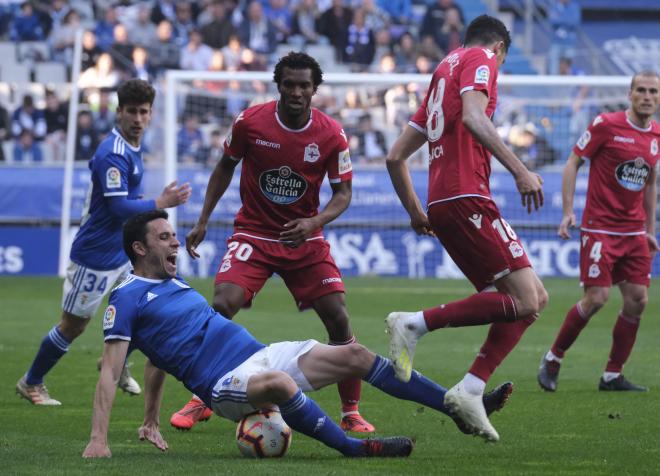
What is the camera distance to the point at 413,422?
834 centimetres

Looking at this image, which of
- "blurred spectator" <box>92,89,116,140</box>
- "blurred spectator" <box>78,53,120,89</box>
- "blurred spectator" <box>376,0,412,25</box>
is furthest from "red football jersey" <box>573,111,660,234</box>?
"blurred spectator" <box>376,0,412,25</box>

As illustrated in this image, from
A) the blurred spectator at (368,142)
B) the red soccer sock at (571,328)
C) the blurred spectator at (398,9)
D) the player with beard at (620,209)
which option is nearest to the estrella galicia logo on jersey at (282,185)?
the player with beard at (620,209)

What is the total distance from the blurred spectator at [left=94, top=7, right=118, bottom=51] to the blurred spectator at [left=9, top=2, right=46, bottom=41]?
4.11 ft

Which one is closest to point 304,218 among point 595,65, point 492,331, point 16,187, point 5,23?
point 492,331

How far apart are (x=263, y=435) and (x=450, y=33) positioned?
2444 cm

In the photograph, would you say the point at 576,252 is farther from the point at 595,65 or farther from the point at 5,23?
the point at 5,23

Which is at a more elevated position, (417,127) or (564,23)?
(564,23)

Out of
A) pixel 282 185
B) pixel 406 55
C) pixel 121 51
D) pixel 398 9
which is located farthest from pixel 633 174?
pixel 398 9

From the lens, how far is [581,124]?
25.2 meters

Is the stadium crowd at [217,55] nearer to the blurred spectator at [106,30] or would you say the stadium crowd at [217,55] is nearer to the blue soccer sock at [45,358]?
the blurred spectator at [106,30]

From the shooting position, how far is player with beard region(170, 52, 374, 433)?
8.12 meters

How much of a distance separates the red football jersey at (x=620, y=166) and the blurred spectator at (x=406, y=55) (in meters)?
18.7

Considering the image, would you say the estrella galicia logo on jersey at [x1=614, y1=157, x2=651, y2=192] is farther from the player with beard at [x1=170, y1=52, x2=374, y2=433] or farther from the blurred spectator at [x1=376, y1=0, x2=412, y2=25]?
the blurred spectator at [x1=376, y1=0, x2=412, y2=25]

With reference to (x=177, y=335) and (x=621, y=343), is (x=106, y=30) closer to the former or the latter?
(x=621, y=343)
